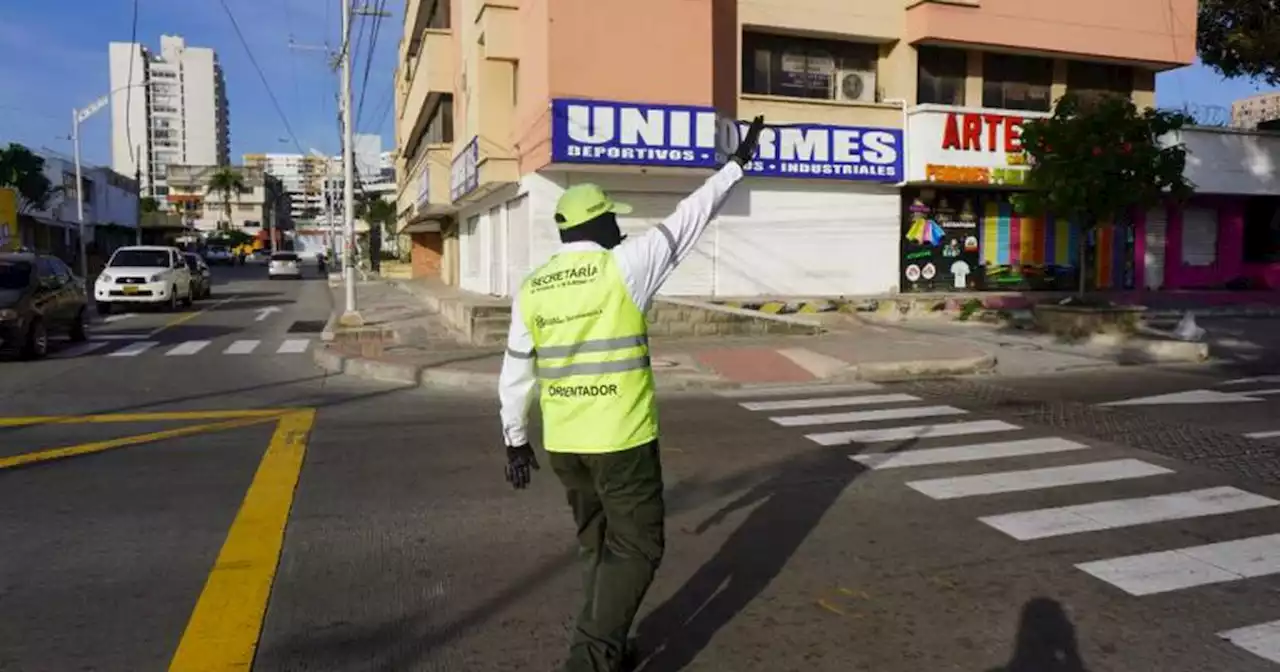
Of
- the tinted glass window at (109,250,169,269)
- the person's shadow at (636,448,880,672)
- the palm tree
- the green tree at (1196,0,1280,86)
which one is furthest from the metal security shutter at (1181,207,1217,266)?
the palm tree

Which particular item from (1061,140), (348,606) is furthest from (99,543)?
(1061,140)

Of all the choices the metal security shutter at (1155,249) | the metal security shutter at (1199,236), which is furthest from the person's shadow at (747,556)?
the metal security shutter at (1199,236)

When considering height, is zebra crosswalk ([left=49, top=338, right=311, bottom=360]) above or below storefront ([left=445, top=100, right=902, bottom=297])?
below

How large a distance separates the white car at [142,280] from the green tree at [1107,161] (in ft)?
68.7

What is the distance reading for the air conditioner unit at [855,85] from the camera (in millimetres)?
22500

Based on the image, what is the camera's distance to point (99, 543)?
580 cm

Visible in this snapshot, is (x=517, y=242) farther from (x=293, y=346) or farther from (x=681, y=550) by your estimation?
(x=681, y=550)

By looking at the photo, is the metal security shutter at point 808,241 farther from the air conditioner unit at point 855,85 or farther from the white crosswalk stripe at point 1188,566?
the white crosswalk stripe at point 1188,566

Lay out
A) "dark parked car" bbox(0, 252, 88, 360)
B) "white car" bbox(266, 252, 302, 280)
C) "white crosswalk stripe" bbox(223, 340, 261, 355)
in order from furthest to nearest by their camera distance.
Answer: "white car" bbox(266, 252, 302, 280) < "white crosswalk stripe" bbox(223, 340, 261, 355) < "dark parked car" bbox(0, 252, 88, 360)

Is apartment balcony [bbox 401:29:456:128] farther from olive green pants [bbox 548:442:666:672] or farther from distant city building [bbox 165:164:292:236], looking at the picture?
distant city building [bbox 165:164:292:236]

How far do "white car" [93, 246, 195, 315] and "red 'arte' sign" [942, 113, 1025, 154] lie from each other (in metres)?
19.5

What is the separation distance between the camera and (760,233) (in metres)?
21.2

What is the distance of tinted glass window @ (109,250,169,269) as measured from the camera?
86.3 ft

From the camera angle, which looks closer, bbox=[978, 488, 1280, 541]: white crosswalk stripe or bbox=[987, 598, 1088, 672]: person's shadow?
bbox=[987, 598, 1088, 672]: person's shadow
